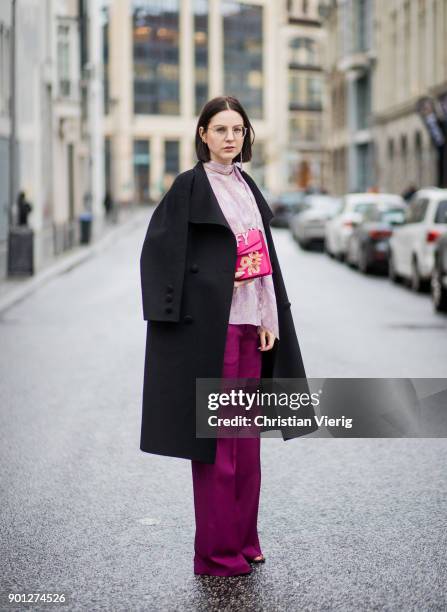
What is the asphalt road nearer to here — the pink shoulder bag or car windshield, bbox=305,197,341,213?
the pink shoulder bag

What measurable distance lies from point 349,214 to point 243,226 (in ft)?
80.8

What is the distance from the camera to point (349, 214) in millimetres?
29062

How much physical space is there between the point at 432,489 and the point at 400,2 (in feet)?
163

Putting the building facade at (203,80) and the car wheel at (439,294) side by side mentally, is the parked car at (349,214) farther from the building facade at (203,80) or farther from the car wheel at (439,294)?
the building facade at (203,80)

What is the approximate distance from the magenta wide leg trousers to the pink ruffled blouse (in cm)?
6

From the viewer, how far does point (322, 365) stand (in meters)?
11.0

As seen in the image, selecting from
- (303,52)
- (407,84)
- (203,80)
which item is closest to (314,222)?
(407,84)

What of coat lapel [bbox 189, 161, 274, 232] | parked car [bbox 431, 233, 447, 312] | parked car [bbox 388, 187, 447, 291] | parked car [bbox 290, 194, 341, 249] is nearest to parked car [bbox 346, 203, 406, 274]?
parked car [bbox 388, 187, 447, 291]

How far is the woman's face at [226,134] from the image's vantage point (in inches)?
183

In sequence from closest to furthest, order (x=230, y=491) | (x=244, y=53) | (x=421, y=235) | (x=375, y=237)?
(x=230, y=491) < (x=421, y=235) < (x=375, y=237) < (x=244, y=53)

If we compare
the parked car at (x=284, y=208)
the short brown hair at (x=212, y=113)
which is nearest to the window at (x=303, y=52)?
the parked car at (x=284, y=208)

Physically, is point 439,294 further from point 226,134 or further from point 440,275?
point 226,134

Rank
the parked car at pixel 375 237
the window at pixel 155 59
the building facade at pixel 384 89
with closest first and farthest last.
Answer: the parked car at pixel 375 237 < the building facade at pixel 384 89 < the window at pixel 155 59

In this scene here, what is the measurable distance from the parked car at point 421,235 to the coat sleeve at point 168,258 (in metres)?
14.2
